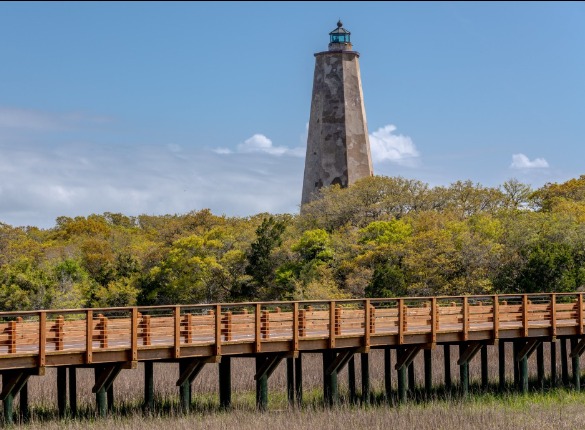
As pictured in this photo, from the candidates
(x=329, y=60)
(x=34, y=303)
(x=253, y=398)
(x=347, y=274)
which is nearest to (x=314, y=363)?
(x=253, y=398)

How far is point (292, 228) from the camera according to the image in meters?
75.7

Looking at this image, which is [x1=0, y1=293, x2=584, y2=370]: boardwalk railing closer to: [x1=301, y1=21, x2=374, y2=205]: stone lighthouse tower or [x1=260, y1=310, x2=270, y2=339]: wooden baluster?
[x1=260, y1=310, x2=270, y2=339]: wooden baluster

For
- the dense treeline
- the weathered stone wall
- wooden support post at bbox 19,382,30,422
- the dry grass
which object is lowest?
the dry grass

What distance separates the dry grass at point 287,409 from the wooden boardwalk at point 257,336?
86 centimetres

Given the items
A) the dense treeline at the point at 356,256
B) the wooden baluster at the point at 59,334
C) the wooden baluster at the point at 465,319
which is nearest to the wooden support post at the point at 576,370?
the wooden baluster at the point at 465,319

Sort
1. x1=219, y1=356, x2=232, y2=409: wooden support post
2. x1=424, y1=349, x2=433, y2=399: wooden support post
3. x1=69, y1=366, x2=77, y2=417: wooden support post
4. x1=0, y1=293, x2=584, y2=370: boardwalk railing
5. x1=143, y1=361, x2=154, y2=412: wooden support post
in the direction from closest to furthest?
x1=0, y1=293, x2=584, y2=370: boardwalk railing → x1=69, y1=366, x2=77, y2=417: wooden support post → x1=143, y1=361, x2=154, y2=412: wooden support post → x1=219, y1=356, x2=232, y2=409: wooden support post → x1=424, y1=349, x2=433, y2=399: wooden support post

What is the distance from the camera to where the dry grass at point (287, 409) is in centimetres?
2820

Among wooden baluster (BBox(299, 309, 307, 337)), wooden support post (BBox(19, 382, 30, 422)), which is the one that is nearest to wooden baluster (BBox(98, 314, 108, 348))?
wooden support post (BBox(19, 382, 30, 422))

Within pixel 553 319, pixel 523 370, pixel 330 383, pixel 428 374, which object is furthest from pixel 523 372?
pixel 330 383

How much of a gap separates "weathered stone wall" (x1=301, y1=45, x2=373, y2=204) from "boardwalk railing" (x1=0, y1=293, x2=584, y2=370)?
41.6 meters

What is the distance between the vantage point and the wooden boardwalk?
26203 mm

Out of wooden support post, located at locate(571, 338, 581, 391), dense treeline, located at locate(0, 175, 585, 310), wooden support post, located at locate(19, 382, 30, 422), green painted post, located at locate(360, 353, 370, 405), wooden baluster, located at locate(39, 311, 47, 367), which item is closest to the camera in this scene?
wooden baluster, located at locate(39, 311, 47, 367)

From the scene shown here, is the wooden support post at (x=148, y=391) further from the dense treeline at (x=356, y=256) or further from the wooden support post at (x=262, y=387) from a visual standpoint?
the dense treeline at (x=356, y=256)

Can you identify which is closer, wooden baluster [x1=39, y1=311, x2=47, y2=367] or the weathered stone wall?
wooden baluster [x1=39, y1=311, x2=47, y2=367]
